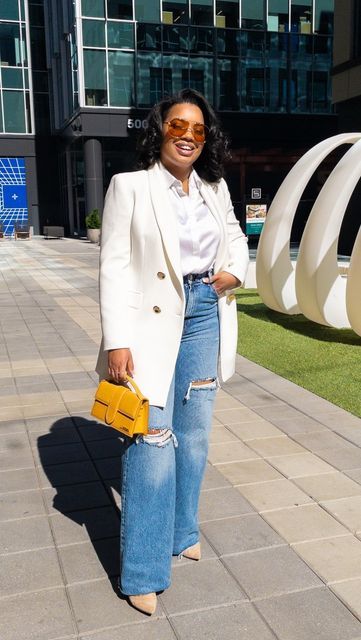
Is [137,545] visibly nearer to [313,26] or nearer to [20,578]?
[20,578]

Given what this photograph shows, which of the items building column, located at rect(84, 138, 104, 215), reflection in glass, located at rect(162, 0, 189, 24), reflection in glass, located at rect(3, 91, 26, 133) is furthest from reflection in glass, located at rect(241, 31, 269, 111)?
reflection in glass, located at rect(3, 91, 26, 133)

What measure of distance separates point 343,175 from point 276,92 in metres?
25.9

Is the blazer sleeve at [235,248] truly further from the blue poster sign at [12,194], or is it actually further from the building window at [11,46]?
the building window at [11,46]

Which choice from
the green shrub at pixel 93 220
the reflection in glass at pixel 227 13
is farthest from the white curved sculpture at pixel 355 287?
the reflection in glass at pixel 227 13

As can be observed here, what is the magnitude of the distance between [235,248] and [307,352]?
5.03 m

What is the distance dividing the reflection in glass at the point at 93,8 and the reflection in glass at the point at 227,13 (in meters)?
5.82

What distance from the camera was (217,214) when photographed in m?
2.77

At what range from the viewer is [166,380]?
2.56 metres

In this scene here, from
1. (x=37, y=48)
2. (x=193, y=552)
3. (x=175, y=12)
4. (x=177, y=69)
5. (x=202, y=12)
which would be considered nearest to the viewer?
(x=193, y=552)

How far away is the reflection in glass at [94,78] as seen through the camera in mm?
30172

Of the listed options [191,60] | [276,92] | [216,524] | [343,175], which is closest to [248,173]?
[276,92]

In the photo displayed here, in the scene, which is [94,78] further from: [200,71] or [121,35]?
[200,71]

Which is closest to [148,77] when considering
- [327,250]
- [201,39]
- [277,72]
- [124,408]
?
[201,39]

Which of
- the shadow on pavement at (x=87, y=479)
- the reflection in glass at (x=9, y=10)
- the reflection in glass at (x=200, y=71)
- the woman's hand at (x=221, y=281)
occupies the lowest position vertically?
the shadow on pavement at (x=87, y=479)
